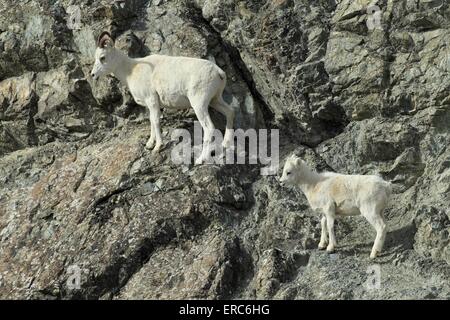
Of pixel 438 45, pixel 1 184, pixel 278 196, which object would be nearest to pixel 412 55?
pixel 438 45

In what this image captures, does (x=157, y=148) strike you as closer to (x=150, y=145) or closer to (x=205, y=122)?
(x=150, y=145)

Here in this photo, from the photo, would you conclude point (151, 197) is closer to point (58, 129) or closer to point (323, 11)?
point (58, 129)

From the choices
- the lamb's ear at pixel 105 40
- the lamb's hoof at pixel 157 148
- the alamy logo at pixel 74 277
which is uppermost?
the lamb's ear at pixel 105 40

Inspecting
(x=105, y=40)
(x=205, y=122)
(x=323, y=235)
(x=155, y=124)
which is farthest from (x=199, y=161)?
(x=105, y=40)

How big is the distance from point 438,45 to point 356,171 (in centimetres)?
326

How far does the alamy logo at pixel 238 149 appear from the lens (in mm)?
20828

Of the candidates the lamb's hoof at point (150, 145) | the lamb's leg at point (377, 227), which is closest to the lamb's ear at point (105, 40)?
the lamb's hoof at point (150, 145)

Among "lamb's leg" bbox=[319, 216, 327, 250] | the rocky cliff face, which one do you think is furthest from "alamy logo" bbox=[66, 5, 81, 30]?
"lamb's leg" bbox=[319, 216, 327, 250]

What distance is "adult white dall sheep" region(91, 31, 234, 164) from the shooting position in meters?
20.6

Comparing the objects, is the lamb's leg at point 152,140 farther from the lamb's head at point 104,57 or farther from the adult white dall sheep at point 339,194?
the adult white dall sheep at point 339,194

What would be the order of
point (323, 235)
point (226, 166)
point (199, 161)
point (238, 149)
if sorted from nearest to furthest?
point (323, 235) → point (199, 161) → point (226, 166) → point (238, 149)

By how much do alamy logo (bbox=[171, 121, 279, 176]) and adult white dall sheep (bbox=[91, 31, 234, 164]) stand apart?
9.0 inches

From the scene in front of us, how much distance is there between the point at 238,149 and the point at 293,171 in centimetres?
208

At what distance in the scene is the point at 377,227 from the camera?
61.5 ft
